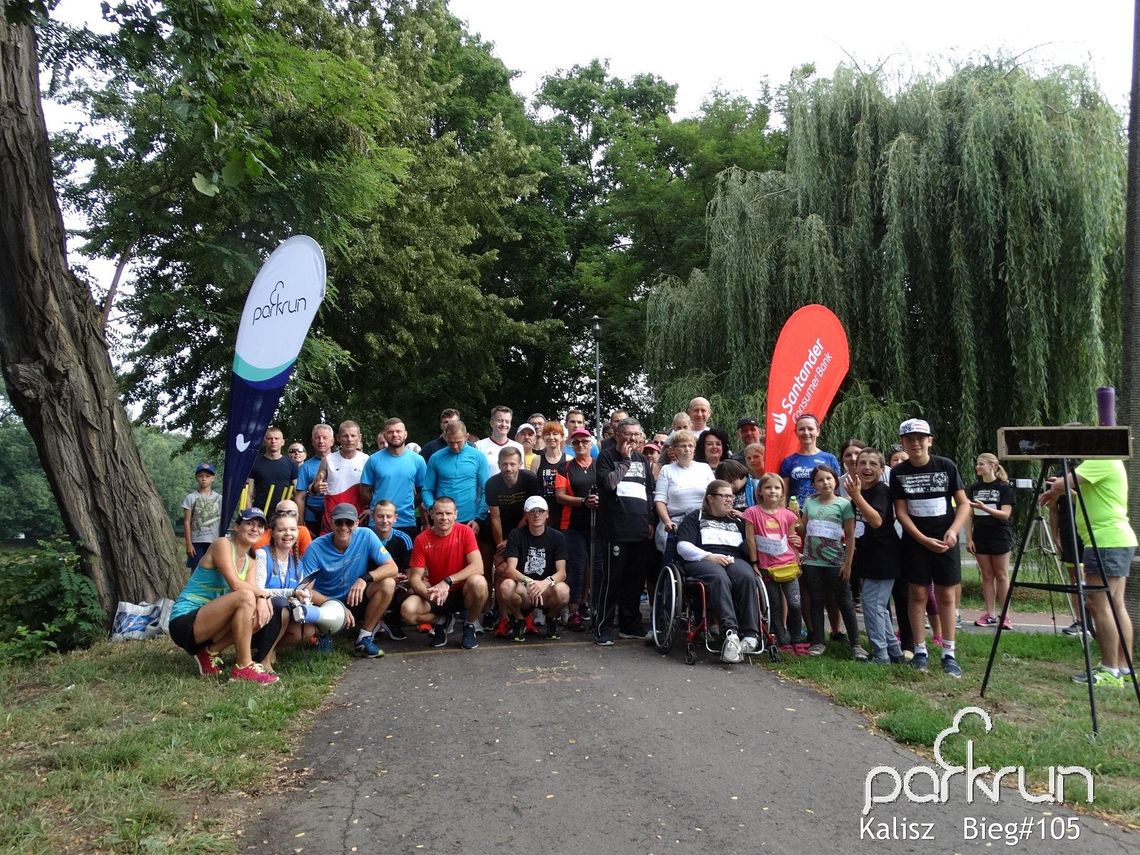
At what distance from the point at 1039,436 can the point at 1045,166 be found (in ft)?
24.1

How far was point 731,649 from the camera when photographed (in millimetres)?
6410

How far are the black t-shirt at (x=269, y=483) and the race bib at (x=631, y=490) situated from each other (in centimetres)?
341

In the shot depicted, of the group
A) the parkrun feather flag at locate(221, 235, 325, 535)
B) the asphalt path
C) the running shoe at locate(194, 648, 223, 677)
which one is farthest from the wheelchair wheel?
the parkrun feather flag at locate(221, 235, 325, 535)

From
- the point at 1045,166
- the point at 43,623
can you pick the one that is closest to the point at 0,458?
the point at 43,623

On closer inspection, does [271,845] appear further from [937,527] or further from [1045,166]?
[1045,166]

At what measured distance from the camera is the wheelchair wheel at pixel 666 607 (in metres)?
6.63

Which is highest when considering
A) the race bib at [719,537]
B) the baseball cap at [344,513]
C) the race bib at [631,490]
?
the race bib at [631,490]

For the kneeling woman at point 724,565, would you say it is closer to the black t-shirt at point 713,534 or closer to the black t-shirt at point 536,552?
the black t-shirt at point 713,534

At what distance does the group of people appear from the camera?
627cm

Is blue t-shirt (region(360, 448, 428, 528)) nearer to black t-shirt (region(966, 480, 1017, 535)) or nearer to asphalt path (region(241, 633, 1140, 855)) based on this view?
asphalt path (region(241, 633, 1140, 855))

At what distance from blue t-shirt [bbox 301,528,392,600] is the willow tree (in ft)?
22.0

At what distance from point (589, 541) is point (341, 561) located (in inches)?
88.2

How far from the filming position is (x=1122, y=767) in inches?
169

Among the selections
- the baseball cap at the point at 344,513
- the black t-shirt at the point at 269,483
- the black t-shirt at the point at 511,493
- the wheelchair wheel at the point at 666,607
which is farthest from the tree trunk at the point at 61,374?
the wheelchair wheel at the point at 666,607
